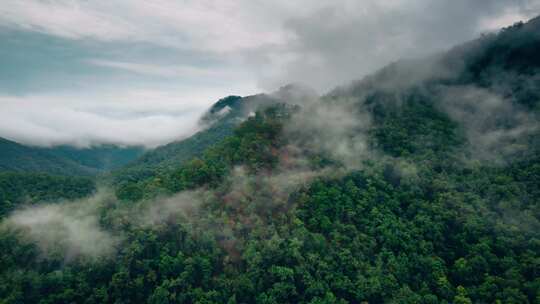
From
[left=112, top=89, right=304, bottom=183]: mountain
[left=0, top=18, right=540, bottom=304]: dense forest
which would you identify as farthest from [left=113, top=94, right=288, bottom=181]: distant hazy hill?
[left=0, top=18, right=540, bottom=304]: dense forest

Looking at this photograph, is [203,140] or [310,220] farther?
[203,140]

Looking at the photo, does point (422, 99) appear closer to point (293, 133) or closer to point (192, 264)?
point (293, 133)

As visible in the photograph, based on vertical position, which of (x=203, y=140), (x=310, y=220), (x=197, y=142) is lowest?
(x=310, y=220)

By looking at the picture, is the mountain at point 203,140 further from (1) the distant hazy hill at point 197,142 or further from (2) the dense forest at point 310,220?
(2) the dense forest at point 310,220

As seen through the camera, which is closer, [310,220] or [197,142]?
[310,220]

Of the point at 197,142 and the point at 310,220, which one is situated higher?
the point at 197,142

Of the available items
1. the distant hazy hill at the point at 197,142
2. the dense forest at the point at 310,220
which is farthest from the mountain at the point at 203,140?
the dense forest at the point at 310,220

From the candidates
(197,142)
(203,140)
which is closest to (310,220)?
(203,140)

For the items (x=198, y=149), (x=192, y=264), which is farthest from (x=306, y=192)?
(x=198, y=149)

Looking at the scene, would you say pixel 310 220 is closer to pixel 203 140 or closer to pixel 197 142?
pixel 203 140
